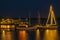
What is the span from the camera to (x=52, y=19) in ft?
110

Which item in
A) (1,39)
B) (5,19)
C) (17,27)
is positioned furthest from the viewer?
(5,19)

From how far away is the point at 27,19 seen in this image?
1400 inches

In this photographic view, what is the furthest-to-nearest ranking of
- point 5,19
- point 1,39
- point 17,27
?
point 5,19 → point 17,27 → point 1,39

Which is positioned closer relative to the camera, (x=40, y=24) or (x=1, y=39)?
(x=1, y=39)

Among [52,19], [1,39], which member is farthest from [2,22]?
[1,39]

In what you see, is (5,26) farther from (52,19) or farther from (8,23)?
(52,19)

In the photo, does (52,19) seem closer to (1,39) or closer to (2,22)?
(2,22)

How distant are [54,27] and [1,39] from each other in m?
14.3

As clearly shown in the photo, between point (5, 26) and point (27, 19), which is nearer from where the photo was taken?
point (5, 26)

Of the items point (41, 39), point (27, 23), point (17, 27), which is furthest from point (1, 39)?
point (27, 23)

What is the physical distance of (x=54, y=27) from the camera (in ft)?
107

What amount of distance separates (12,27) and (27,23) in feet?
7.99

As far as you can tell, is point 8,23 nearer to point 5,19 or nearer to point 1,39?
point 5,19

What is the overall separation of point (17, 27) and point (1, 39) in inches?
515
